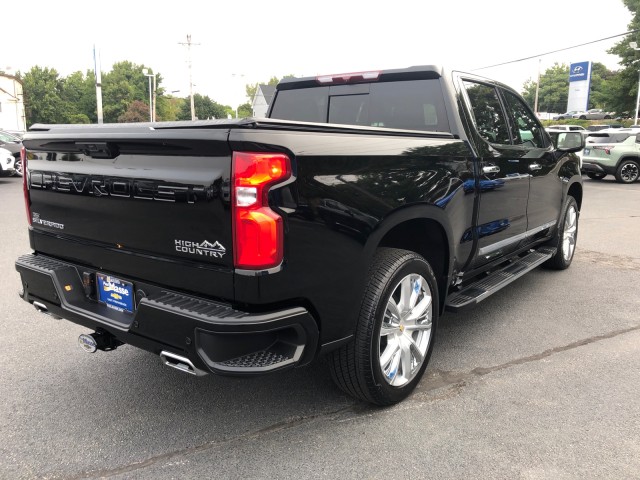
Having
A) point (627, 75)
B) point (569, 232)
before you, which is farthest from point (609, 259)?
point (627, 75)

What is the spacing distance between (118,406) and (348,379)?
1.34 metres

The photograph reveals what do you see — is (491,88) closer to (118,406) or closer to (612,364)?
(612,364)

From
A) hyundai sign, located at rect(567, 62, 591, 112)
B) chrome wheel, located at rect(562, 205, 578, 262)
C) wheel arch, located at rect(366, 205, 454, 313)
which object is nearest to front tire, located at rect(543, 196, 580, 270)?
chrome wheel, located at rect(562, 205, 578, 262)

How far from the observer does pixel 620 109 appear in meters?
40.9

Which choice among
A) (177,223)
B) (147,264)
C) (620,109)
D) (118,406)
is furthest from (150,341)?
(620,109)

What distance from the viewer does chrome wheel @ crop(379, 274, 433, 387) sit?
2.87m

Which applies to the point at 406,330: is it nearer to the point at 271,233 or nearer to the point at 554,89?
the point at 271,233

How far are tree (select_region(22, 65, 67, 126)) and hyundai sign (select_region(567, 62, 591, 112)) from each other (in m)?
74.9

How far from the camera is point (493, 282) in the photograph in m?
4.07

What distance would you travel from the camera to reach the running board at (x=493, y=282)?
355 cm

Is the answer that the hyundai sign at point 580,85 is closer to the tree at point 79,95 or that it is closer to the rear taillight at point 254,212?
the rear taillight at point 254,212

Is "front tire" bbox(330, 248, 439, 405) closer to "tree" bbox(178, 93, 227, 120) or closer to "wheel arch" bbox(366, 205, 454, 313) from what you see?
"wheel arch" bbox(366, 205, 454, 313)

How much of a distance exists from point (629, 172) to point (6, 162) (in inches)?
753

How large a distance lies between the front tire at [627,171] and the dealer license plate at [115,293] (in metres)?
17.6
